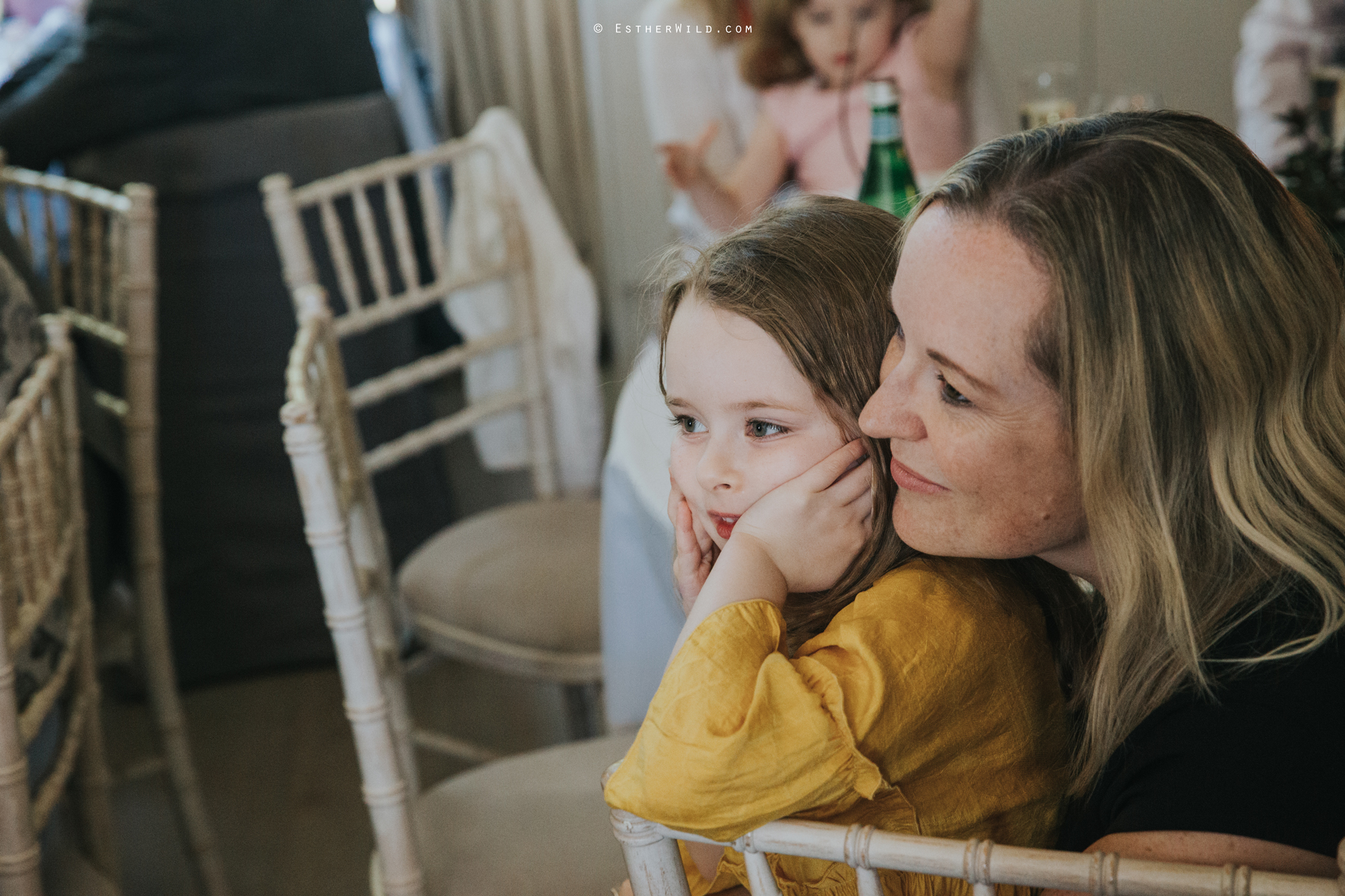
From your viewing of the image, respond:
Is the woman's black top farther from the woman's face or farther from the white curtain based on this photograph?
the white curtain

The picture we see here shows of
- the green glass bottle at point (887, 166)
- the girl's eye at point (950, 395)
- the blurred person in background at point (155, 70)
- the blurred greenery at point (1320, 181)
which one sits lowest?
the girl's eye at point (950, 395)

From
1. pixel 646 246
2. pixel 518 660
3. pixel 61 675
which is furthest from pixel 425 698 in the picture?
pixel 646 246

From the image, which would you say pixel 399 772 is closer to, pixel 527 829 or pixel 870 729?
pixel 527 829

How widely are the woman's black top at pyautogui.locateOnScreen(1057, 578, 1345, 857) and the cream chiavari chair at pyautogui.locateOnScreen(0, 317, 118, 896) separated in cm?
74

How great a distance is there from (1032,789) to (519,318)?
4.28 ft

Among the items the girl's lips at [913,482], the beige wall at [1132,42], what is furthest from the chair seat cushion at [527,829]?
the beige wall at [1132,42]

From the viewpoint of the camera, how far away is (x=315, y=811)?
6.26 ft

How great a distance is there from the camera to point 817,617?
739 mm

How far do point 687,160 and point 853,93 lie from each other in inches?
16.5

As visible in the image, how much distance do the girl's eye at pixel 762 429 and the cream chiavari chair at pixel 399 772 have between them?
13.2 inches

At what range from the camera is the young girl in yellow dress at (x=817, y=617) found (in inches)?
22.1

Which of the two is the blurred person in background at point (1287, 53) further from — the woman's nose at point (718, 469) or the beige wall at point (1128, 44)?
the woman's nose at point (718, 469)

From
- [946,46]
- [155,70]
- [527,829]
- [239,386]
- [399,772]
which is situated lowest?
[527,829]

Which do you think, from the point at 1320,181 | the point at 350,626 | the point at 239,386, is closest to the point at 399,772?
the point at 350,626
